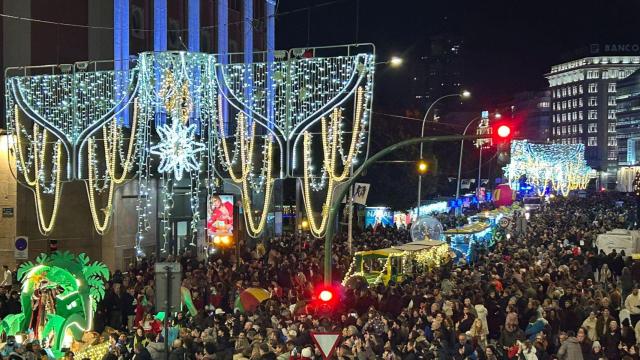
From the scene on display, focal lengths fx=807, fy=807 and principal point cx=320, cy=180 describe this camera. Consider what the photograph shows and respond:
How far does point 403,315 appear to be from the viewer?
15.7 metres

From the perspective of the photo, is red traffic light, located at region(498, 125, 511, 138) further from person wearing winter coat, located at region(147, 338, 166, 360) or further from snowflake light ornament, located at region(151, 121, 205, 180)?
snowflake light ornament, located at region(151, 121, 205, 180)

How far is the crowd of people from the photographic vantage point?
522 inches

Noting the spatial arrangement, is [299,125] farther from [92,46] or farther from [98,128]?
[92,46]

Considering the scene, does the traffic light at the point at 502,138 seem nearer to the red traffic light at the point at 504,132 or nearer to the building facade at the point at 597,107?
the red traffic light at the point at 504,132

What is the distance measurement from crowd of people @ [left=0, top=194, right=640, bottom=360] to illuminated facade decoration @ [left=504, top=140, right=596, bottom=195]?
136 feet

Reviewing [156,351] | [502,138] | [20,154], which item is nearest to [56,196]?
[20,154]

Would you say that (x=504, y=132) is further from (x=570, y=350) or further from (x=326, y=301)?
(x=326, y=301)

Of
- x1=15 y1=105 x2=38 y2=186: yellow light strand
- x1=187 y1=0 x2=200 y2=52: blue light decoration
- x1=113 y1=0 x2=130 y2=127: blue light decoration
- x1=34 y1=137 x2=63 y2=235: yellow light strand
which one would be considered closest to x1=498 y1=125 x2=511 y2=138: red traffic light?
x1=34 y1=137 x2=63 y2=235: yellow light strand

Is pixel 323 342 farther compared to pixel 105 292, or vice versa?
pixel 105 292

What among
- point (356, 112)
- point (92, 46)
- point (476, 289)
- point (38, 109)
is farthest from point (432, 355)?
point (92, 46)

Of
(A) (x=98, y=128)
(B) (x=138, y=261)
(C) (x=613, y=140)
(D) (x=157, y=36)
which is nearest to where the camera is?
(A) (x=98, y=128)

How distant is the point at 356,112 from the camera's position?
2066cm

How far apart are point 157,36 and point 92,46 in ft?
13.0

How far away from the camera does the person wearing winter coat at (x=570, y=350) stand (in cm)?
1286
